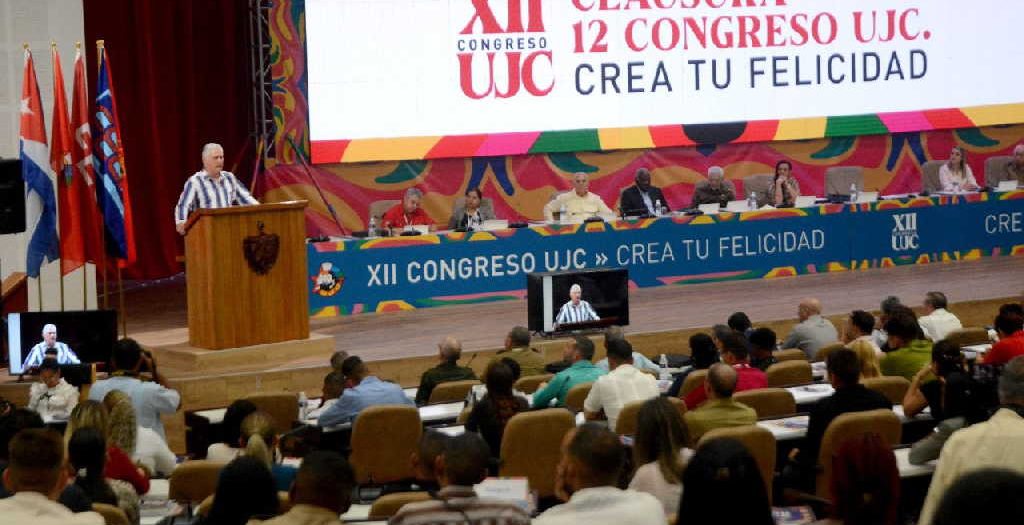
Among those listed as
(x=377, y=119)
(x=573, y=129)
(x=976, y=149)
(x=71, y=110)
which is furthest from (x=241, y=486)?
(x=976, y=149)

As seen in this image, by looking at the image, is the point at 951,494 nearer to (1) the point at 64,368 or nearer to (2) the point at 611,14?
(1) the point at 64,368

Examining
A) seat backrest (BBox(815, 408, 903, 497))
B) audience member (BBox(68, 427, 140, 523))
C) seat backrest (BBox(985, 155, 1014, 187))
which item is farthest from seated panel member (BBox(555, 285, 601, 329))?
seat backrest (BBox(985, 155, 1014, 187))

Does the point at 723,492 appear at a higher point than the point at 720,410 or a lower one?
higher

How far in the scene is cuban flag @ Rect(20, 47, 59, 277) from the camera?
10602 mm

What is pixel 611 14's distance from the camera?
15477mm

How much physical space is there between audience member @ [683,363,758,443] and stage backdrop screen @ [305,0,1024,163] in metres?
8.24

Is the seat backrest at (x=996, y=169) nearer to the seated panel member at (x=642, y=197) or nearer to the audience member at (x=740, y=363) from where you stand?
the seated panel member at (x=642, y=197)

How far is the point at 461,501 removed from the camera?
452cm

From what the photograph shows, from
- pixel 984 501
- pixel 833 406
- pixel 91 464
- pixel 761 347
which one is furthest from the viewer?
pixel 761 347

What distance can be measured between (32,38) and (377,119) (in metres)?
3.95

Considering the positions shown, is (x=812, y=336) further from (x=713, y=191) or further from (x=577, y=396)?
(x=713, y=191)

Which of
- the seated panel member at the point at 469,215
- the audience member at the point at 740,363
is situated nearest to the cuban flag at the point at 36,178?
the seated panel member at the point at 469,215

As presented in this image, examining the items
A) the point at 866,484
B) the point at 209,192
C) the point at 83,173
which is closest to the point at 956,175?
the point at 209,192

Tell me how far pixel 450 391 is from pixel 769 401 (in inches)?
78.3
